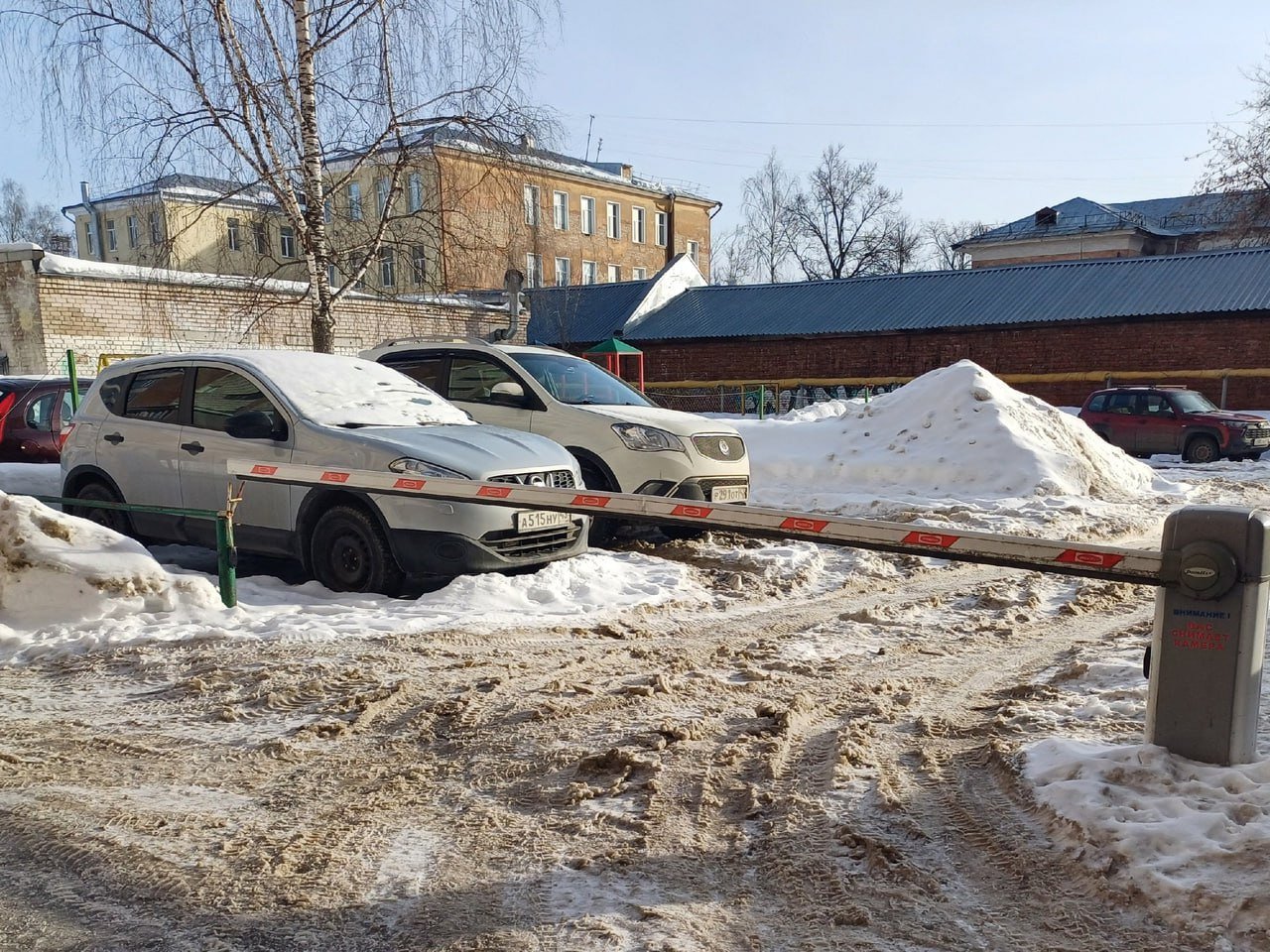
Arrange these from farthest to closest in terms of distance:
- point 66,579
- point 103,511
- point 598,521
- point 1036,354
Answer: point 1036,354 → point 598,521 → point 103,511 → point 66,579

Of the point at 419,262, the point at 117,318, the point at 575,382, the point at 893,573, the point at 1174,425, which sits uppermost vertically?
the point at 419,262

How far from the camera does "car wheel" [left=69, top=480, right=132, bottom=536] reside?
24.6ft

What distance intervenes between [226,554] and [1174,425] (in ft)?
56.6

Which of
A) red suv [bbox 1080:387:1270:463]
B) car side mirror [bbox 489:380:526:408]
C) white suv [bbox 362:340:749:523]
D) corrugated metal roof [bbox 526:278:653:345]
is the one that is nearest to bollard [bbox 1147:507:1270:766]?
white suv [bbox 362:340:749:523]

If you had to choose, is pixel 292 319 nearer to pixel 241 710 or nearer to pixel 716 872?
pixel 241 710

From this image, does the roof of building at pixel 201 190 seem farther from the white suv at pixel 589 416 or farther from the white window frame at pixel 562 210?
the white window frame at pixel 562 210

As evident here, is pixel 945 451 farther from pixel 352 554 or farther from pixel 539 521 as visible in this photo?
pixel 352 554

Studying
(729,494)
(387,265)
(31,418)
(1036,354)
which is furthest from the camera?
(1036,354)

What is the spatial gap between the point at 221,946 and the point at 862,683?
10.6 feet

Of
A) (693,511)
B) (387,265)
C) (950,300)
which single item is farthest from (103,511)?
(950,300)

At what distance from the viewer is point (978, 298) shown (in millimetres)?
29469

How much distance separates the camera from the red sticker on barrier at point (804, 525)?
3850mm

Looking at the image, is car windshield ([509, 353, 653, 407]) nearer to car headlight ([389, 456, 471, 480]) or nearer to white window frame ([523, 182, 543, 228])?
car headlight ([389, 456, 471, 480])

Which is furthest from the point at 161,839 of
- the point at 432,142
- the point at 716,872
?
the point at 432,142
